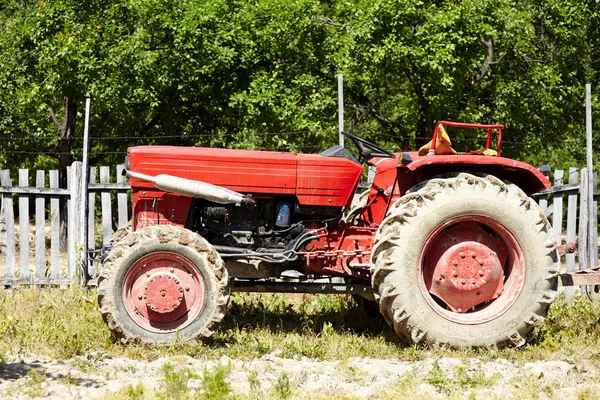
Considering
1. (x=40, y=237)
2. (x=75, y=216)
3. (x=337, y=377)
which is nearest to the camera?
(x=337, y=377)

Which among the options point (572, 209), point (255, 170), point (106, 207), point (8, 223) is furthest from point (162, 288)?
point (572, 209)

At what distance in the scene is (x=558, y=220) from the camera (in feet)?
31.6

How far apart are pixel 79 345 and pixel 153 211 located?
132cm

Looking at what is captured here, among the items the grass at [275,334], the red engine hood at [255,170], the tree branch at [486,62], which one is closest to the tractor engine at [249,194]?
the red engine hood at [255,170]

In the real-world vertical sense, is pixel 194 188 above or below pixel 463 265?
above

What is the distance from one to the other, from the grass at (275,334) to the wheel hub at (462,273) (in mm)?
457

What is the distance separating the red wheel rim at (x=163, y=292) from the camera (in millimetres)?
6449

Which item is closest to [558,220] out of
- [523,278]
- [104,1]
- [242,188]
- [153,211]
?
[523,278]

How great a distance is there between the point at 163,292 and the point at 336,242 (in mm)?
1592

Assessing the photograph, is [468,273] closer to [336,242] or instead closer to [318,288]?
[336,242]

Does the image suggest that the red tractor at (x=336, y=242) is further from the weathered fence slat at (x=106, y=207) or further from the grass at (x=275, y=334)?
the weathered fence slat at (x=106, y=207)

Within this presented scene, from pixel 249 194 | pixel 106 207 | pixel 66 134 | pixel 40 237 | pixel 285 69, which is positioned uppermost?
pixel 285 69

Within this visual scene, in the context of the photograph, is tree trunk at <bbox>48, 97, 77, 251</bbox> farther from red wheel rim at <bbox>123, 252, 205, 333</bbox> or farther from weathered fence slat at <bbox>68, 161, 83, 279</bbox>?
red wheel rim at <bbox>123, 252, 205, 333</bbox>

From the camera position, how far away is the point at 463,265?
666cm
